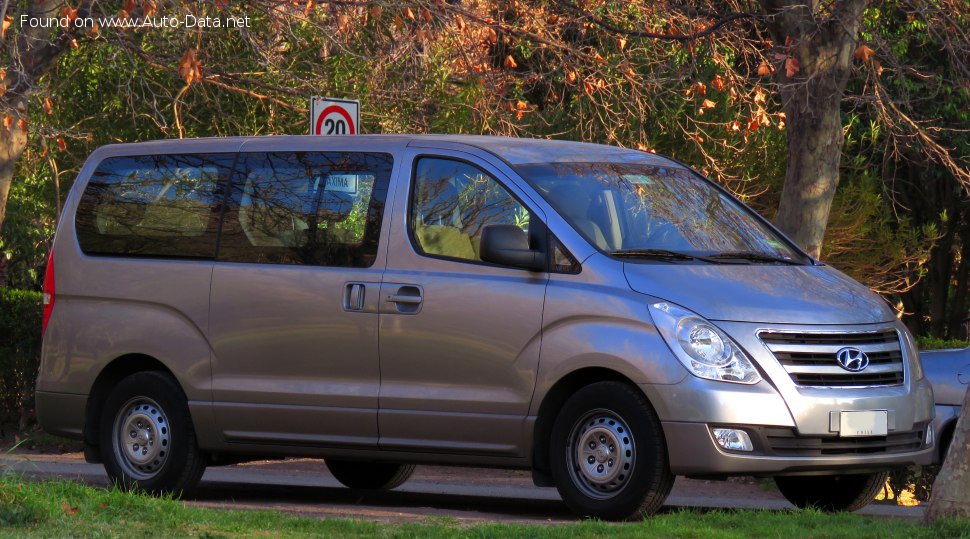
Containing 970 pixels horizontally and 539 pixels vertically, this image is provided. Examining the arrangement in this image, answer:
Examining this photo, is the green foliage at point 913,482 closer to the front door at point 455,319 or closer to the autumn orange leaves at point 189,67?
the front door at point 455,319

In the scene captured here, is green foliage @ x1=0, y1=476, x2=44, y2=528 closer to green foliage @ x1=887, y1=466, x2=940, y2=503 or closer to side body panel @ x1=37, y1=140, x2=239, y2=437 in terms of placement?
side body panel @ x1=37, y1=140, x2=239, y2=437

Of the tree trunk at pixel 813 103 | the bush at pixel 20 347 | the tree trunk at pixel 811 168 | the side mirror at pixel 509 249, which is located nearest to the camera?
the side mirror at pixel 509 249

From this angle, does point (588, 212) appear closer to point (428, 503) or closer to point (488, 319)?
point (488, 319)

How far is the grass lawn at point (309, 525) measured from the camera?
23.2 ft

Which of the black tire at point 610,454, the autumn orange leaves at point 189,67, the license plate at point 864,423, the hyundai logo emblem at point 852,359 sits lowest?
the black tire at point 610,454

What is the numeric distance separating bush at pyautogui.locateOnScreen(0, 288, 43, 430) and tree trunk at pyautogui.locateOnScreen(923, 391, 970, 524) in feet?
34.5

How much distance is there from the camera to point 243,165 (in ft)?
31.7

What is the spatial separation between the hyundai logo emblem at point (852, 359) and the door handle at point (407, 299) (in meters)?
2.28

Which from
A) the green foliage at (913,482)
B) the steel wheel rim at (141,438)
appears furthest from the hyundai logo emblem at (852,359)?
the green foliage at (913,482)

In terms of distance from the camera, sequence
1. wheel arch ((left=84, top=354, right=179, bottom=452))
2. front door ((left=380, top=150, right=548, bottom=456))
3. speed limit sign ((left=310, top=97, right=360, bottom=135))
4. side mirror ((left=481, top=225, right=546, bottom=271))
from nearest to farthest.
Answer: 1. side mirror ((left=481, top=225, right=546, bottom=271))
2. front door ((left=380, top=150, right=548, bottom=456))
3. wheel arch ((left=84, top=354, right=179, bottom=452))
4. speed limit sign ((left=310, top=97, right=360, bottom=135))

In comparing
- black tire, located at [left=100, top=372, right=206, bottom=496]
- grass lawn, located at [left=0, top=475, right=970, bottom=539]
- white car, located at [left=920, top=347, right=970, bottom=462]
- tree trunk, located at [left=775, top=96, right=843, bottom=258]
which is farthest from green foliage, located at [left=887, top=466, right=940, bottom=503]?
black tire, located at [left=100, top=372, right=206, bottom=496]

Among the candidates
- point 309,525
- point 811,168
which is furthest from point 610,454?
point 811,168

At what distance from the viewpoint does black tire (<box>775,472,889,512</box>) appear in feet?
29.2

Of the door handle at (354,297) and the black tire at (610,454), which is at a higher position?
the door handle at (354,297)
